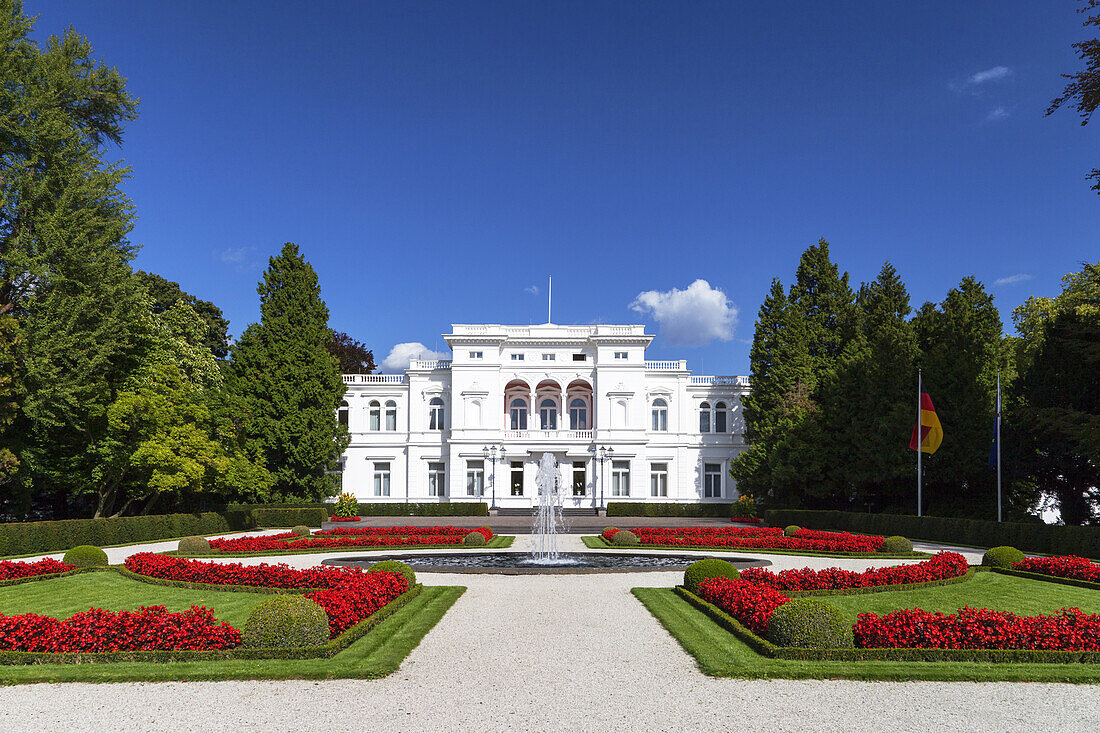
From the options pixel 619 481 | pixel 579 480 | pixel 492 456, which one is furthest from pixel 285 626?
pixel 619 481

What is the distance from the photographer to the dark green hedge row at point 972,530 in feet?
69.9

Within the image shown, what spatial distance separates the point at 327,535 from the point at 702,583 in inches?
646

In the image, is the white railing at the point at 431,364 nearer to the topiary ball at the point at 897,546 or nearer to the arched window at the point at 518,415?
the arched window at the point at 518,415

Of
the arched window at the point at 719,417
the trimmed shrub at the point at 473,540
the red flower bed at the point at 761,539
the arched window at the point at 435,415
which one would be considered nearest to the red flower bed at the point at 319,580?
the trimmed shrub at the point at 473,540

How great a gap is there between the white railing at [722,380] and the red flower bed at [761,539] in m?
23.4

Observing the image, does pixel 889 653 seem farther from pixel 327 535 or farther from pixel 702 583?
pixel 327 535

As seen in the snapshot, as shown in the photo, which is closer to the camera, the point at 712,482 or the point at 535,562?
the point at 535,562

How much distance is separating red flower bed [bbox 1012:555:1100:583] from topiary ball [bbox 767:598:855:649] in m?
9.38

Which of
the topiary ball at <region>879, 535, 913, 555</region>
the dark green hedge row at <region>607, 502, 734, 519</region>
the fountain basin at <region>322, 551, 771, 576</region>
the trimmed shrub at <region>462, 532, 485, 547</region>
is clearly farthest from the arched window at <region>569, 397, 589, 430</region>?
the topiary ball at <region>879, 535, 913, 555</region>

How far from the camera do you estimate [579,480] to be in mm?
48781

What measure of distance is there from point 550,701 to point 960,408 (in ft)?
91.1

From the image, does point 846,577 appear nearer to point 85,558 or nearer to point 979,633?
point 979,633

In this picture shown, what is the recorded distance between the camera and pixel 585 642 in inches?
391

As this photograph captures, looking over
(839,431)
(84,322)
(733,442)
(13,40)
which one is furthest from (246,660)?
(733,442)
